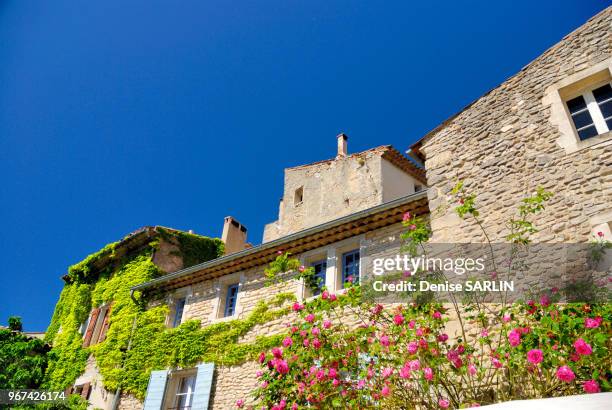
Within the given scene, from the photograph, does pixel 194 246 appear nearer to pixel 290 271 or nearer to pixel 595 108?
pixel 290 271

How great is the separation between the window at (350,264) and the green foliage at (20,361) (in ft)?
36.4

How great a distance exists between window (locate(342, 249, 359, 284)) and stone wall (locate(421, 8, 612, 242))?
250cm

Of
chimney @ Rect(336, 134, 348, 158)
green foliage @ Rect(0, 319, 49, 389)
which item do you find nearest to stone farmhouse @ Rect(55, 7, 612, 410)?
green foliage @ Rect(0, 319, 49, 389)

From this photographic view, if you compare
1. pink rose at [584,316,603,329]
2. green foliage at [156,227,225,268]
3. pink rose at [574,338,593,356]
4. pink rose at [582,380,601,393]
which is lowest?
pink rose at [582,380,601,393]

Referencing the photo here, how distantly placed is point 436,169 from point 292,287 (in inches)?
160

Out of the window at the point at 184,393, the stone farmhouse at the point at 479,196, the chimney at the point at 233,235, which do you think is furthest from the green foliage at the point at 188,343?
the chimney at the point at 233,235

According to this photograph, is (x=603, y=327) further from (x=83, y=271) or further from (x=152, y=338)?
(x=83, y=271)

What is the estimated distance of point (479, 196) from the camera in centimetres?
581

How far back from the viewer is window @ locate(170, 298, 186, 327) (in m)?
11.1

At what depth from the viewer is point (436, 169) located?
21.5 feet

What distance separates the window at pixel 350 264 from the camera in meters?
8.34

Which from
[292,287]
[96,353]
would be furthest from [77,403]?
[292,287]

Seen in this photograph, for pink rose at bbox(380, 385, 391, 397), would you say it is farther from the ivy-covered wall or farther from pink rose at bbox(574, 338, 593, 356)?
the ivy-covered wall

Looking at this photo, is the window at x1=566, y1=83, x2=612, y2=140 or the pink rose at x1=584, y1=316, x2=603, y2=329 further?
the window at x1=566, y1=83, x2=612, y2=140
